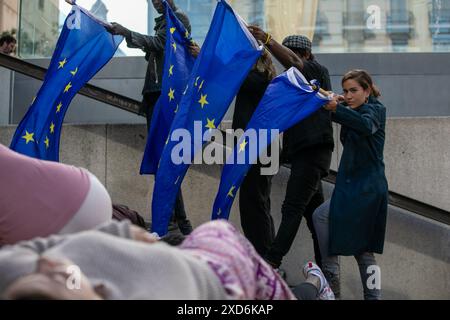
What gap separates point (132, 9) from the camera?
379 inches

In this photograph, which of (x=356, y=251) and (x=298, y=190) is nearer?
(x=356, y=251)

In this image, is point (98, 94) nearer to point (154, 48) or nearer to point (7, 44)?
point (154, 48)

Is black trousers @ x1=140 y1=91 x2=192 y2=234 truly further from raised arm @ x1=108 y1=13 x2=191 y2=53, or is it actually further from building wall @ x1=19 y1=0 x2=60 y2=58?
building wall @ x1=19 y1=0 x2=60 y2=58

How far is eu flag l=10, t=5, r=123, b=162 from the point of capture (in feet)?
22.2

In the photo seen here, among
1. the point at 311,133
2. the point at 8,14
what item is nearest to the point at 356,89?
the point at 311,133

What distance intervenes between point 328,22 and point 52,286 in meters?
8.51

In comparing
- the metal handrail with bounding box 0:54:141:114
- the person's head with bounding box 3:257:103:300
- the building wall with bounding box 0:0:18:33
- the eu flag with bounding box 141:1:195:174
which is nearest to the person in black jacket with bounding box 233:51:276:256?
the eu flag with bounding box 141:1:195:174

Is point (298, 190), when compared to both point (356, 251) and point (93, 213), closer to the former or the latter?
point (356, 251)

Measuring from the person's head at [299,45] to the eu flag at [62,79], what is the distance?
5.45 feet

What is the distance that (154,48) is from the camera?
7.07 metres

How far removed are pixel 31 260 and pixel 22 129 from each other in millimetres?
4706

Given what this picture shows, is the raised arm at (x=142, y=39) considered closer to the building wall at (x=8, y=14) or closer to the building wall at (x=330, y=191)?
the building wall at (x=330, y=191)

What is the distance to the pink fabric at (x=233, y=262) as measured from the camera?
8.10 feet

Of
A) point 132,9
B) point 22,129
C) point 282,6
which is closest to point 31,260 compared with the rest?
Result: point 22,129
